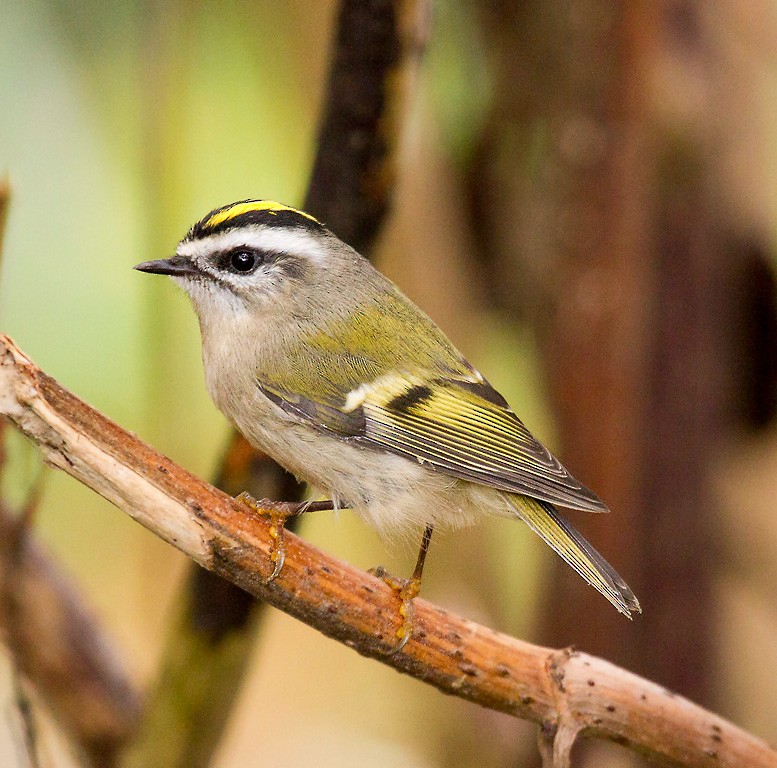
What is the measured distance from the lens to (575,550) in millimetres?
1474

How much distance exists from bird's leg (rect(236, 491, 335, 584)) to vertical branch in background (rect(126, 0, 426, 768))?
13.0 inches

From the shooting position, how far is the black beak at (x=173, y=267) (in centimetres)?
158

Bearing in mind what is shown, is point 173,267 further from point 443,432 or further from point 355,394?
point 443,432

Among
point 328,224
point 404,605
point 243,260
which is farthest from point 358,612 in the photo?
point 328,224

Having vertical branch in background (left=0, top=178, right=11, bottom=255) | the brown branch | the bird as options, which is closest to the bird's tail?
the bird

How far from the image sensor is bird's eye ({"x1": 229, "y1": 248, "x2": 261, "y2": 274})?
1636 mm

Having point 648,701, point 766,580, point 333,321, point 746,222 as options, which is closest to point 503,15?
point 746,222

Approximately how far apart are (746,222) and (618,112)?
0.44 meters

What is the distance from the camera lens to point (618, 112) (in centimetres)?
230

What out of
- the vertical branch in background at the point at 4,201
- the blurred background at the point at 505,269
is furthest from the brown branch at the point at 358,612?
the blurred background at the point at 505,269

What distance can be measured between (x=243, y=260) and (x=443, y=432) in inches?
18.0

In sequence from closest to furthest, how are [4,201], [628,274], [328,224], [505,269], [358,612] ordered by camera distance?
[358,612] → [4,201] → [328,224] → [628,274] → [505,269]

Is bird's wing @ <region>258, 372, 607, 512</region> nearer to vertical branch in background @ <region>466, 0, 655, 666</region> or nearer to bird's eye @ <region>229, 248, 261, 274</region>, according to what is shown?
bird's eye @ <region>229, 248, 261, 274</region>

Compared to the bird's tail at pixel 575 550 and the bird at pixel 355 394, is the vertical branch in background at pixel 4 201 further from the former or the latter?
the bird's tail at pixel 575 550
